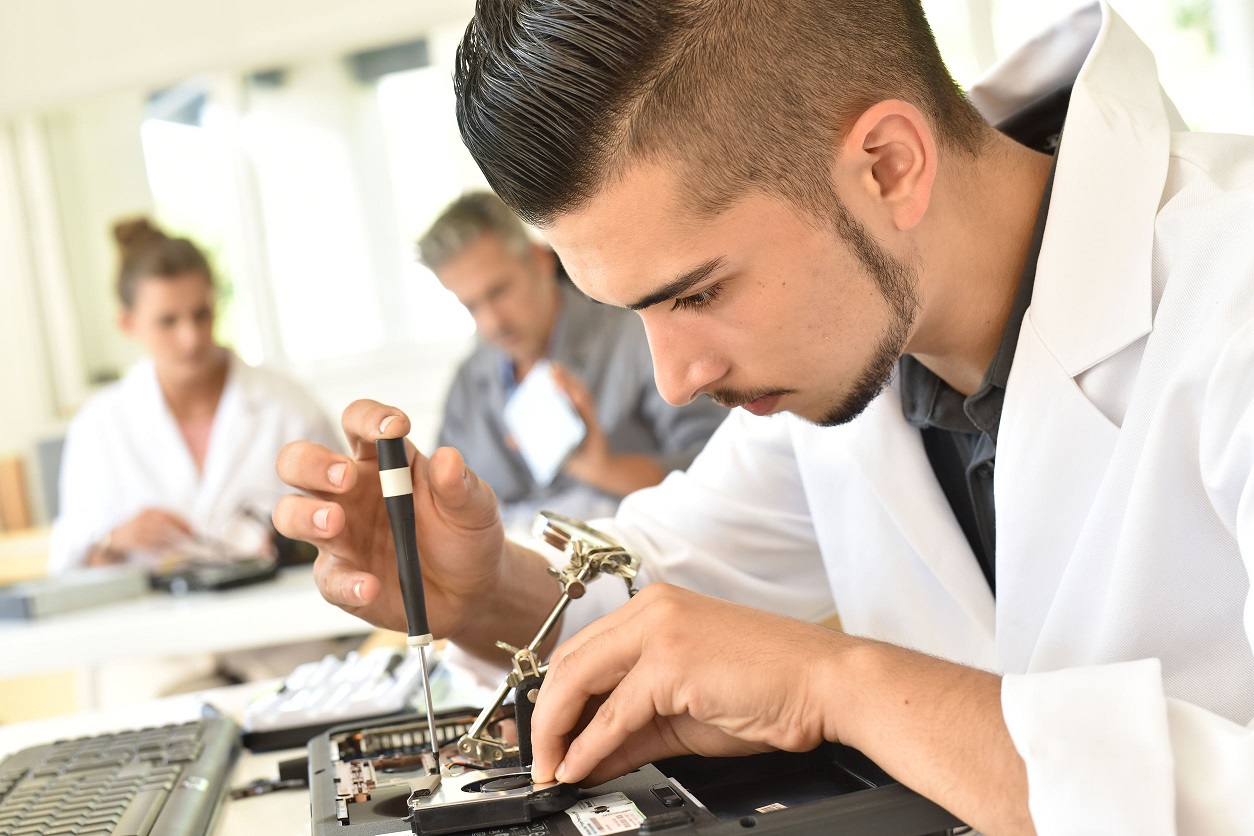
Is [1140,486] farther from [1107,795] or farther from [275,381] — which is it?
[275,381]

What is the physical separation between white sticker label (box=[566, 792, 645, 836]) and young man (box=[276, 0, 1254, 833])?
0.14ft

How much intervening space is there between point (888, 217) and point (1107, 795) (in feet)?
1.75

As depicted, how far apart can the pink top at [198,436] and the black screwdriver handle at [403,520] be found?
249 centimetres

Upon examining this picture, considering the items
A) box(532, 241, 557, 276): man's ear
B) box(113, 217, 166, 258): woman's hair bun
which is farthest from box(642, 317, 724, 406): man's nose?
box(113, 217, 166, 258): woman's hair bun

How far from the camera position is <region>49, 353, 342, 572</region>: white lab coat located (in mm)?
3117

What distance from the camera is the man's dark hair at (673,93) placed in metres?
0.93

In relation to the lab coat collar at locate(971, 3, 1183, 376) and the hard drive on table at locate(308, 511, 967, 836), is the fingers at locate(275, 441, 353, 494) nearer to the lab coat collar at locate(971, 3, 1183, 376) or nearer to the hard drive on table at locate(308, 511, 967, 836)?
the hard drive on table at locate(308, 511, 967, 836)

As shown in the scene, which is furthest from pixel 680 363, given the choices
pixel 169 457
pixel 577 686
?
pixel 169 457

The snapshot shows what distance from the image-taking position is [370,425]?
97 cm

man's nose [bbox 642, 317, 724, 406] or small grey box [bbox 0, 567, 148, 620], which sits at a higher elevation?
man's nose [bbox 642, 317, 724, 406]

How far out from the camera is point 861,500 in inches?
48.1

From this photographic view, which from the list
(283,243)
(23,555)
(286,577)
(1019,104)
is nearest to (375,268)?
(283,243)

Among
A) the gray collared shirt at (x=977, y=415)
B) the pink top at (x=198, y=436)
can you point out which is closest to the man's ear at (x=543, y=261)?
the pink top at (x=198, y=436)

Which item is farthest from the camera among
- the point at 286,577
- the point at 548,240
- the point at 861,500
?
the point at 286,577
